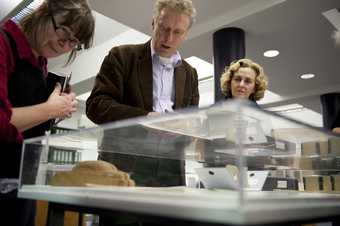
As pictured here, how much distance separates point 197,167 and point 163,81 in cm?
58

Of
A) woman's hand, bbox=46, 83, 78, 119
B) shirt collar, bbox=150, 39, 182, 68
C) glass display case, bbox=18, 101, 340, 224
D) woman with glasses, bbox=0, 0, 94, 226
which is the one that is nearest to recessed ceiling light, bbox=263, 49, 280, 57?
shirt collar, bbox=150, 39, 182, 68

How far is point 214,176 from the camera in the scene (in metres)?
0.64

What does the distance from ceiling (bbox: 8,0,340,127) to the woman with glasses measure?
104 inches

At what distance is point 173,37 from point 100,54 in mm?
4350

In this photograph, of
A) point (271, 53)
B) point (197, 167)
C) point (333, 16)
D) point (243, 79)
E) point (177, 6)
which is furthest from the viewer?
point (271, 53)

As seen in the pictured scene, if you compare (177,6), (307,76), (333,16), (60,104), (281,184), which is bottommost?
(281,184)

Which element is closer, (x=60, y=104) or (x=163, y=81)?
(x=60, y=104)

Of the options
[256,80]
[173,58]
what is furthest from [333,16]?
[173,58]

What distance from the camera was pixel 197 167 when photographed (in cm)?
85

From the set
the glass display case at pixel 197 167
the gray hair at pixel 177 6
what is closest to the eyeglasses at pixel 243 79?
the gray hair at pixel 177 6

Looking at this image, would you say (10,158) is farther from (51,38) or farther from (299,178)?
(299,178)

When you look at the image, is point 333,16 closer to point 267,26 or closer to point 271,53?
point 267,26

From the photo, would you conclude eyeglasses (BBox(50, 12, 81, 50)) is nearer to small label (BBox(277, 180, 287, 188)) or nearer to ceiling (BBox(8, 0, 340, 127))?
small label (BBox(277, 180, 287, 188))

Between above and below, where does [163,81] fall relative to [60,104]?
above
